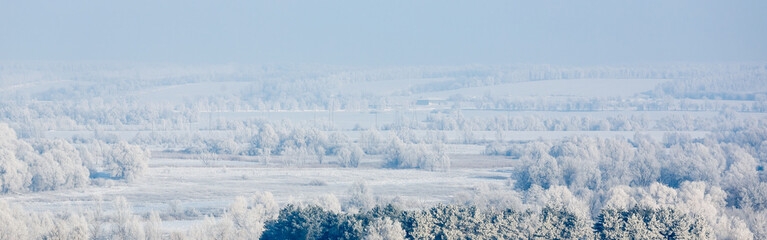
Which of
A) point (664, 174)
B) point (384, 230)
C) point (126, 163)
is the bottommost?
point (664, 174)

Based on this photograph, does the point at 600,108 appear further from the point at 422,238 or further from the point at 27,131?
the point at 422,238

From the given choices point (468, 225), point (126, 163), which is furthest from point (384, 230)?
point (126, 163)

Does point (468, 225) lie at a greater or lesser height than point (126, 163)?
lesser

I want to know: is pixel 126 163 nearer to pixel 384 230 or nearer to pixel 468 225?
pixel 384 230

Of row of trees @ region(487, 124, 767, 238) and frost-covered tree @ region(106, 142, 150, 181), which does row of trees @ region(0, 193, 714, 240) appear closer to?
row of trees @ region(487, 124, 767, 238)

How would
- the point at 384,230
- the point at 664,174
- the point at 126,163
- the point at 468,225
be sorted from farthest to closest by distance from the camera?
the point at 126,163
the point at 664,174
the point at 468,225
the point at 384,230

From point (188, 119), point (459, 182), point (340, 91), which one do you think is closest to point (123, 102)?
point (188, 119)

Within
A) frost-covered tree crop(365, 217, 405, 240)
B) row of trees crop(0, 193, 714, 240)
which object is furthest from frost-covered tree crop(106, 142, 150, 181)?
frost-covered tree crop(365, 217, 405, 240)

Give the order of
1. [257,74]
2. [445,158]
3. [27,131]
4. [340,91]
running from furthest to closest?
[257,74], [340,91], [27,131], [445,158]

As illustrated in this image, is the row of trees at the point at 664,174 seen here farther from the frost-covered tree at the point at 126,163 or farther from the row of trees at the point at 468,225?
the frost-covered tree at the point at 126,163

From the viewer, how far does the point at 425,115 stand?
8900 cm

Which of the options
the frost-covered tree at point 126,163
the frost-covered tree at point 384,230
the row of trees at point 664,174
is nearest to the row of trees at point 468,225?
the frost-covered tree at point 384,230

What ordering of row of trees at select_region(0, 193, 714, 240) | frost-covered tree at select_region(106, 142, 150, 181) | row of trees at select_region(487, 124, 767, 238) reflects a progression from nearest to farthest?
row of trees at select_region(0, 193, 714, 240), row of trees at select_region(487, 124, 767, 238), frost-covered tree at select_region(106, 142, 150, 181)

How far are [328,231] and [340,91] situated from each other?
8911cm
